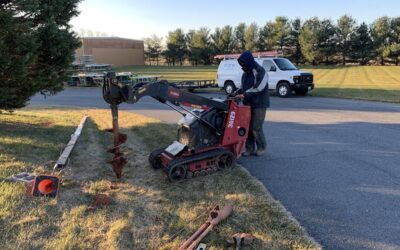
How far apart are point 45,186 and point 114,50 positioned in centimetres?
7014

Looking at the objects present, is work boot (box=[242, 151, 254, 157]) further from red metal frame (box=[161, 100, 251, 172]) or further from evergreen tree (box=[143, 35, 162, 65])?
evergreen tree (box=[143, 35, 162, 65])

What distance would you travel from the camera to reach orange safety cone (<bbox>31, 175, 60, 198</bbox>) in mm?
5289

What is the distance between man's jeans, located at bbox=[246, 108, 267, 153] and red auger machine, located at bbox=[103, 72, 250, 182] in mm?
618

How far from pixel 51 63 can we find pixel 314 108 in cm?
1025

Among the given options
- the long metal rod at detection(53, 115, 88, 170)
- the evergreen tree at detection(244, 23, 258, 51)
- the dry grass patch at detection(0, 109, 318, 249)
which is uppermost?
the evergreen tree at detection(244, 23, 258, 51)

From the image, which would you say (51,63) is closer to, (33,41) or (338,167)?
(33,41)

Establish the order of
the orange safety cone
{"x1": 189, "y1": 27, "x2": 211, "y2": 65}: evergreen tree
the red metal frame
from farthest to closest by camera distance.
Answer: {"x1": 189, "y1": 27, "x2": 211, "y2": 65}: evergreen tree
the red metal frame
the orange safety cone

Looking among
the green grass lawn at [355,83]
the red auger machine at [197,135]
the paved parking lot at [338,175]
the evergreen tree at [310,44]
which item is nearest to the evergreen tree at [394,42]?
the evergreen tree at [310,44]

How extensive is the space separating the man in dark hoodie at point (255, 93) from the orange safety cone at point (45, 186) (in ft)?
12.8

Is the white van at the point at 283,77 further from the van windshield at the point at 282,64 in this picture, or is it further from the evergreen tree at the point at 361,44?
the evergreen tree at the point at 361,44

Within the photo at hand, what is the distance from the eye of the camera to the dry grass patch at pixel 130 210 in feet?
13.7

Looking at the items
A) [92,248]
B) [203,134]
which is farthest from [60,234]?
[203,134]

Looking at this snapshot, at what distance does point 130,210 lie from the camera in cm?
500

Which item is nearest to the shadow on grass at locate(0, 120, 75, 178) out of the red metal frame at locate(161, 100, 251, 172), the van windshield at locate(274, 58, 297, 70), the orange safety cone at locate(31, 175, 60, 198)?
the orange safety cone at locate(31, 175, 60, 198)
